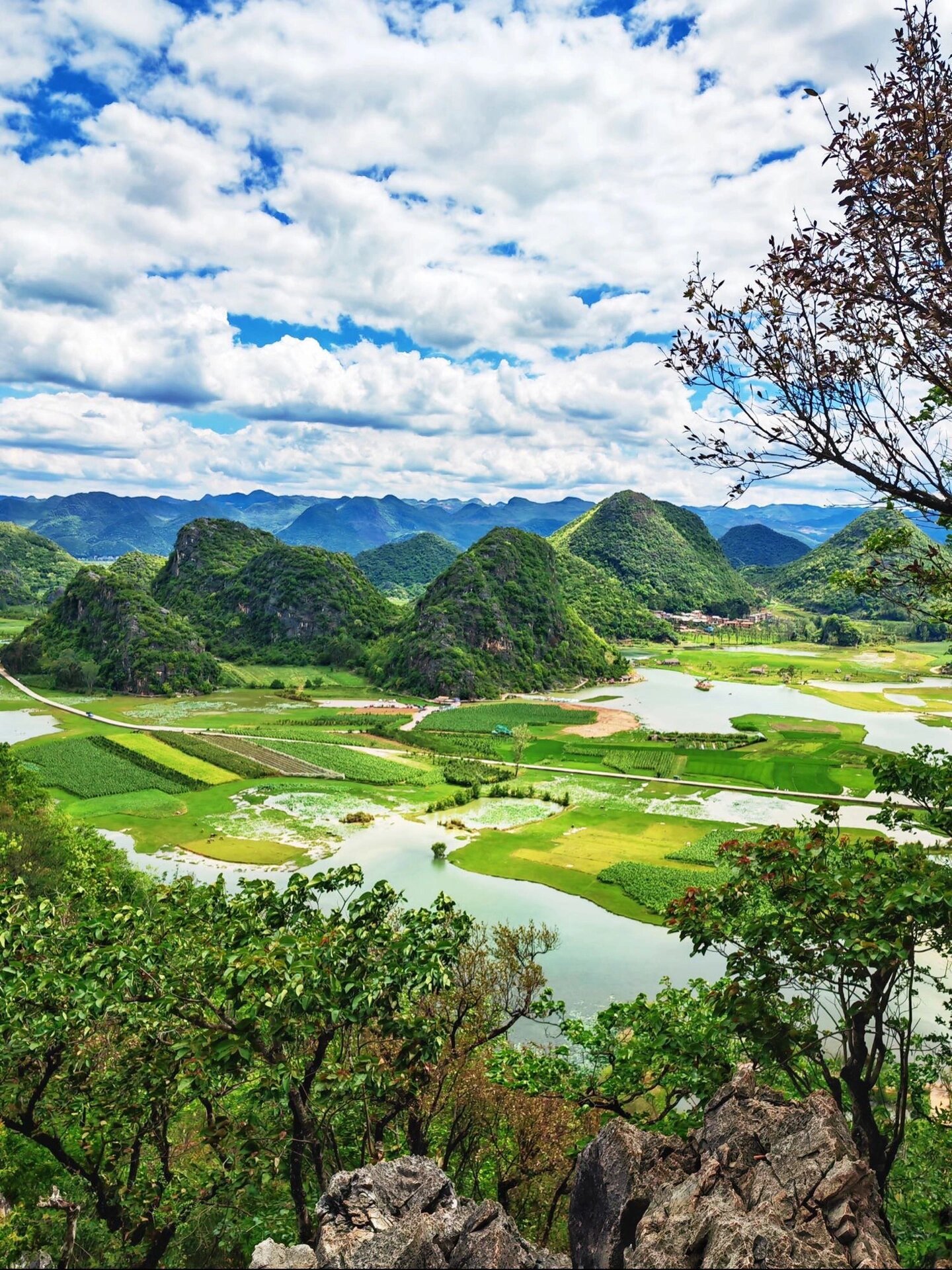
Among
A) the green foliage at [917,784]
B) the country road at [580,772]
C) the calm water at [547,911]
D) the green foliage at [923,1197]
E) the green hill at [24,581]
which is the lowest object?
the calm water at [547,911]

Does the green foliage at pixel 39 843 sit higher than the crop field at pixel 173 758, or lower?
higher

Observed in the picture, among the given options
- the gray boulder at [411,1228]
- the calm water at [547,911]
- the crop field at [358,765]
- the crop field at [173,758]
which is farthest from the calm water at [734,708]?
the gray boulder at [411,1228]

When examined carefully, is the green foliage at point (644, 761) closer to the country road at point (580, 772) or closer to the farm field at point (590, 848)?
the country road at point (580, 772)

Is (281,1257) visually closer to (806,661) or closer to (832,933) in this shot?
(832,933)

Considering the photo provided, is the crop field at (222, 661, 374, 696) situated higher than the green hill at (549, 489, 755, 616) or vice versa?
the green hill at (549, 489, 755, 616)

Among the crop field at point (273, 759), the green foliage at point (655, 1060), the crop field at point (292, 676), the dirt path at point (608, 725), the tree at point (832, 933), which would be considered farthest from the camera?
the crop field at point (292, 676)

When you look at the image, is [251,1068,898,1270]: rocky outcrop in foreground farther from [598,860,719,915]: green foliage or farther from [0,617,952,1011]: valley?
[598,860,719,915]: green foliage

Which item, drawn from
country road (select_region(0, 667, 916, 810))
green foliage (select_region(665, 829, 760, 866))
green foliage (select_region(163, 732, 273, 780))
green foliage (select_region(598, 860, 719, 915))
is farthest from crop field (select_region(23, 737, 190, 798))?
green foliage (select_region(665, 829, 760, 866))
